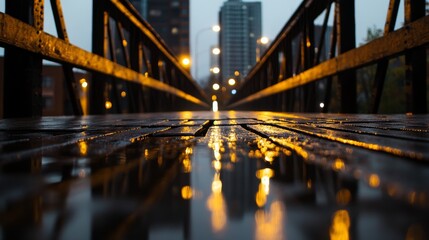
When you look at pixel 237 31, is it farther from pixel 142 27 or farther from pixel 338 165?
pixel 338 165

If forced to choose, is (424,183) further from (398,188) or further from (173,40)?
(173,40)

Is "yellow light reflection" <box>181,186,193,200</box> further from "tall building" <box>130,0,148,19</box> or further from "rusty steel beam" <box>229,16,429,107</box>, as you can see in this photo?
"tall building" <box>130,0,148,19</box>

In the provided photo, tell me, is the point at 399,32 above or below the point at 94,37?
below

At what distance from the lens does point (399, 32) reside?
434 centimetres

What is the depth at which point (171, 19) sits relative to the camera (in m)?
116

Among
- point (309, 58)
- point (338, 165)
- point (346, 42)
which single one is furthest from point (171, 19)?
point (338, 165)

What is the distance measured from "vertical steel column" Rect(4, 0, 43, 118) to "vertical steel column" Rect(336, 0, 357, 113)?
4732 millimetres

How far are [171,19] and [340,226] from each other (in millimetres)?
119510

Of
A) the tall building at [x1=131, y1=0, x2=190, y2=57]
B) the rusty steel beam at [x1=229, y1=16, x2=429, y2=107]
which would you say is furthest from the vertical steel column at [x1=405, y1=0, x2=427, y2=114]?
the tall building at [x1=131, y1=0, x2=190, y2=57]

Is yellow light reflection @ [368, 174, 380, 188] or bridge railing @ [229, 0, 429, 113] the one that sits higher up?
bridge railing @ [229, 0, 429, 113]

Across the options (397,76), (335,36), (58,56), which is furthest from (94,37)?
(397,76)

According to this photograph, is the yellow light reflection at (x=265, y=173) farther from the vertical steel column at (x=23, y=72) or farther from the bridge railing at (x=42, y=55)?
the vertical steel column at (x=23, y=72)

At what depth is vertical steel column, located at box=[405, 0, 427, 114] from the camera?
4582 mm

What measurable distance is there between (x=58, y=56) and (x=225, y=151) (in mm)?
4042
